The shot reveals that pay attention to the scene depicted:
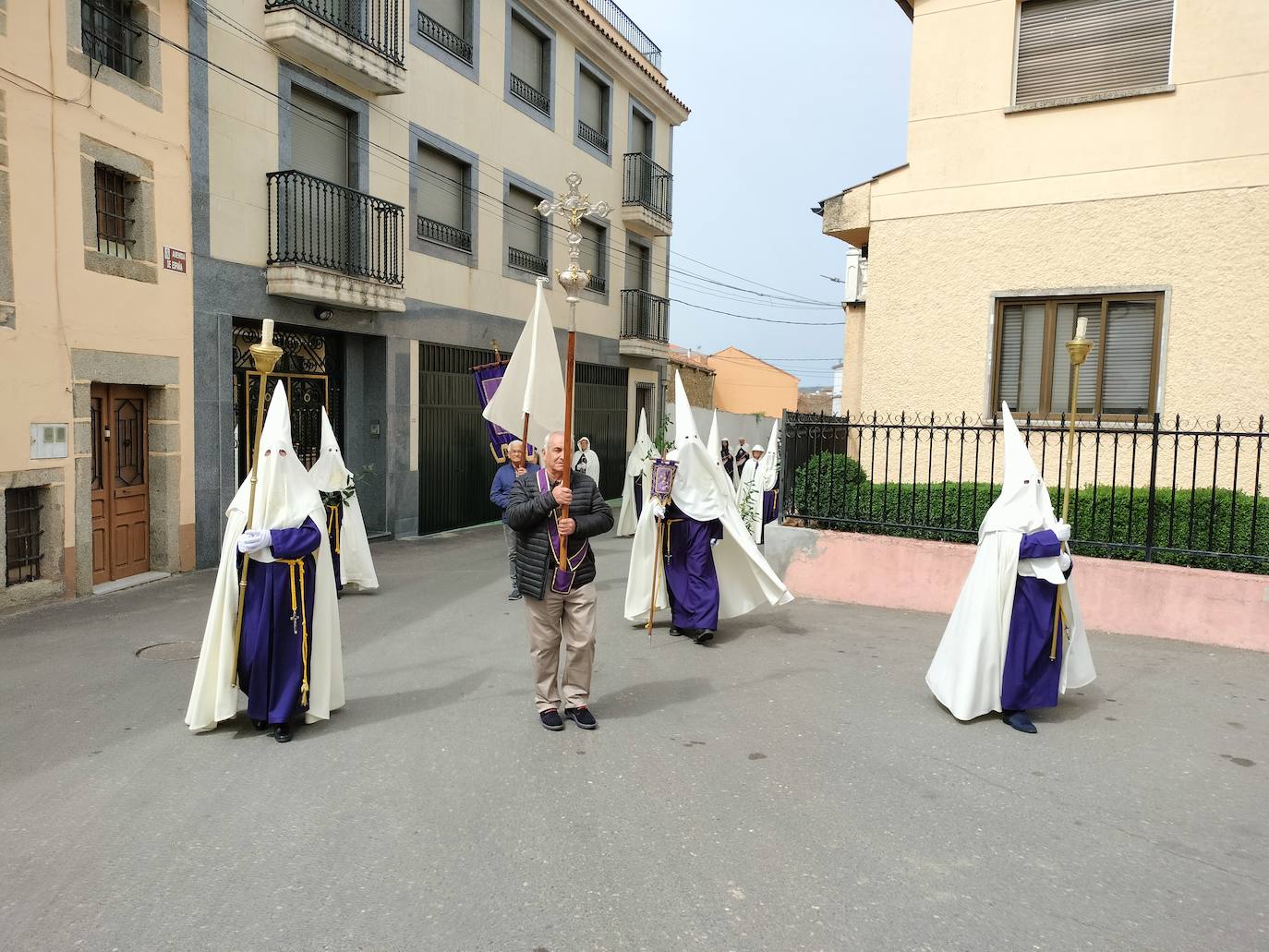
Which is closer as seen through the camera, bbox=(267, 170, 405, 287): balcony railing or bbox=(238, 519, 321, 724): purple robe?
bbox=(238, 519, 321, 724): purple robe

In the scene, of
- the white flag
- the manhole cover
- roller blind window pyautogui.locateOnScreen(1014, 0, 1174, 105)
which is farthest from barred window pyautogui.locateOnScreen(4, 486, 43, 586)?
roller blind window pyautogui.locateOnScreen(1014, 0, 1174, 105)

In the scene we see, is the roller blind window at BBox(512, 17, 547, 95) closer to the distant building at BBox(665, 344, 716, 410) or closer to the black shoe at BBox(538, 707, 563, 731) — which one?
the distant building at BBox(665, 344, 716, 410)

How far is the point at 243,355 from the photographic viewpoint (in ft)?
38.2

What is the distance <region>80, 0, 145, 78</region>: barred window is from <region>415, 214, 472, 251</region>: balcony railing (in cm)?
493

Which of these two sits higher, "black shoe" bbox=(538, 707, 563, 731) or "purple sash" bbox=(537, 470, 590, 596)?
"purple sash" bbox=(537, 470, 590, 596)

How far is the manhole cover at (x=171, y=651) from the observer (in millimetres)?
7027

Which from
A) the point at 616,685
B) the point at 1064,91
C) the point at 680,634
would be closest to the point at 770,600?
the point at 680,634

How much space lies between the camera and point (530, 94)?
17.2 meters

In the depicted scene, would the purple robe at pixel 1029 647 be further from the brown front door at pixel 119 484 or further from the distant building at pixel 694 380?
the distant building at pixel 694 380

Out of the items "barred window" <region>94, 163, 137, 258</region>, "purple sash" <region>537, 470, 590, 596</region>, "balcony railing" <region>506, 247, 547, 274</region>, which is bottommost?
"purple sash" <region>537, 470, 590, 596</region>

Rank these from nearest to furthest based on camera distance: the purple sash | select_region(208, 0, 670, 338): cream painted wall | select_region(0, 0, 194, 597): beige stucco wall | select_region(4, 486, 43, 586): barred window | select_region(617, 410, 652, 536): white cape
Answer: the purple sash
select_region(0, 0, 194, 597): beige stucco wall
select_region(4, 486, 43, 586): barred window
select_region(208, 0, 670, 338): cream painted wall
select_region(617, 410, 652, 536): white cape

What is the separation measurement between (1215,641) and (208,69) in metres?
12.1

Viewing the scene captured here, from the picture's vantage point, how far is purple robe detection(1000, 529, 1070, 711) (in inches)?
221

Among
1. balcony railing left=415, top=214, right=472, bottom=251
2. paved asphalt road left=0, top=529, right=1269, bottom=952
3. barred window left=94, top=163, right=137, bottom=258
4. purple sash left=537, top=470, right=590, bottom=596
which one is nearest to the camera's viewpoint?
paved asphalt road left=0, top=529, right=1269, bottom=952
